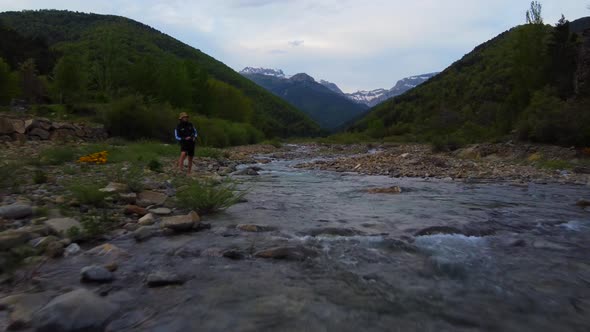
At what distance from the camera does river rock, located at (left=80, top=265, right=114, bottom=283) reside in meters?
3.60

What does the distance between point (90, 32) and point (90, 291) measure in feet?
354

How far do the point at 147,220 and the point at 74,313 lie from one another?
298 cm

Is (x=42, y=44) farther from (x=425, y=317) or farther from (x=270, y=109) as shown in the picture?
(x=270, y=109)

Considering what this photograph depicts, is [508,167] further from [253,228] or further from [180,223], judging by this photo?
[180,223]

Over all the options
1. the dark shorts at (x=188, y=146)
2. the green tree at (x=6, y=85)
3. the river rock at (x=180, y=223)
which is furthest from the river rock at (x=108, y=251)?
the green tree at (x=6, y=85)

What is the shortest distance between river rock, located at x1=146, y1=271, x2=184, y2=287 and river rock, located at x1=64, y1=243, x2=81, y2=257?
125cm

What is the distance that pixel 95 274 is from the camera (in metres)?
3.63

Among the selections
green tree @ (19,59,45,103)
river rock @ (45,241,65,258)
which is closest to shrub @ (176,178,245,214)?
river rock @ (45,241,65,258)

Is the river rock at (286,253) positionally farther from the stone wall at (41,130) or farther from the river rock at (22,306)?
the stone wall at (41,130)

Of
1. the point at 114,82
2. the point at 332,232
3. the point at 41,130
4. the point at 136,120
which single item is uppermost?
the point at 114,82

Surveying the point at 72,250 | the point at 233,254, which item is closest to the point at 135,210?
the point at 72,250

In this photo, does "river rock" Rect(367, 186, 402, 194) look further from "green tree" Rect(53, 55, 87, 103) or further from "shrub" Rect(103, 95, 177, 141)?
"green tree" Rect(53, 55, 87, 103)

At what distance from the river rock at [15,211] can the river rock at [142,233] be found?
1726mm

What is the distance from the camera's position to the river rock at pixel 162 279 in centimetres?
360
